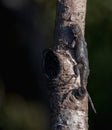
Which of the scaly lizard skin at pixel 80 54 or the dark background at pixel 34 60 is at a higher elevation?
the scaly lizard skin at pixel 80 54

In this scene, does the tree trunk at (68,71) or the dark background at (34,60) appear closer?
the tree trunk at (68,71)

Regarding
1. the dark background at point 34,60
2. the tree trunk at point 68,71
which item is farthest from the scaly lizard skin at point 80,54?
the dark background at point 34,60

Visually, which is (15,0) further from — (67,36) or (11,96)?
(67,36)

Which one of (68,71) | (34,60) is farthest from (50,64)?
(34,60)

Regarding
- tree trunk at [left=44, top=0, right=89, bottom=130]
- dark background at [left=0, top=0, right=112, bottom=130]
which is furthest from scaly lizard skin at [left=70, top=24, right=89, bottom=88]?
dark background at [left=0, top=0, right=112, bottom=130]

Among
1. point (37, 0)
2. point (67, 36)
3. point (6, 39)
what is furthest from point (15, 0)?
point (67, 36)

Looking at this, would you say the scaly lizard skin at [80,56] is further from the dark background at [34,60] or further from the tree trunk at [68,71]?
the dark background at [34,60]

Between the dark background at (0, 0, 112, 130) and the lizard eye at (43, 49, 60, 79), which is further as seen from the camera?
the dark background at (0, 0, 112, 130)

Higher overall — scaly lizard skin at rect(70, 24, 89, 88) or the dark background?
scaly lizard skin at rect(70, 24, 89, 88)

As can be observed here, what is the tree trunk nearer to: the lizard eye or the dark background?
the lizard eye
